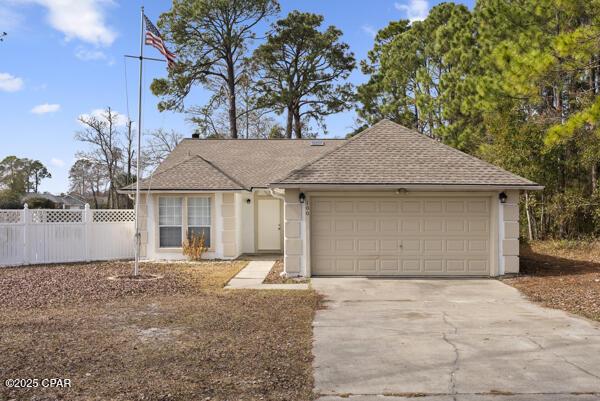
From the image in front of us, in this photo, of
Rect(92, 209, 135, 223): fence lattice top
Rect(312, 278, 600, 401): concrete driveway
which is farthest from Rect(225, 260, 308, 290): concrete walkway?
Rect(92, 209, 135, 223): fence lattice top

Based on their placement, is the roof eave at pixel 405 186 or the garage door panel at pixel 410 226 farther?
the garage door panel at pixel 410 226

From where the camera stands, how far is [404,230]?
42.0 ft

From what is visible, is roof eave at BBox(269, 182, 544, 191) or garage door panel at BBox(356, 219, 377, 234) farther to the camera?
garage door panel at BBox(356, 219, 377, 234)

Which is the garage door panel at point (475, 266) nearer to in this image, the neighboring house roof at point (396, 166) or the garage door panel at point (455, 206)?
the garage door panel at point (455, 206)

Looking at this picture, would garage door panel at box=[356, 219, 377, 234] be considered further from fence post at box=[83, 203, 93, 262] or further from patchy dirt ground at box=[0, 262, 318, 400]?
fence post at box=[83, 203, 93, 262]

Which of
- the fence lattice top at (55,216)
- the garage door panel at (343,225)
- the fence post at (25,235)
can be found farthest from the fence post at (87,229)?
the garage door panel at (343,225)

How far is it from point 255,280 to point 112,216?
7096 mm

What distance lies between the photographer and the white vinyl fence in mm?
15328

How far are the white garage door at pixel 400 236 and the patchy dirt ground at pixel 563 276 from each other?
1.31 metres

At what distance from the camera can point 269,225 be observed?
61.2 ft

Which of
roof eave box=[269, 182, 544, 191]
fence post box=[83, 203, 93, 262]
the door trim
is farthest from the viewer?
the door trim

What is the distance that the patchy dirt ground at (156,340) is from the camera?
4965 mm

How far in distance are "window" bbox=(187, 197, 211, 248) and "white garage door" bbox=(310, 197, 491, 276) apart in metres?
5.04

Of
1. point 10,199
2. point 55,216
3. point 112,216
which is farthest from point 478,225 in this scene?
point 10,199
